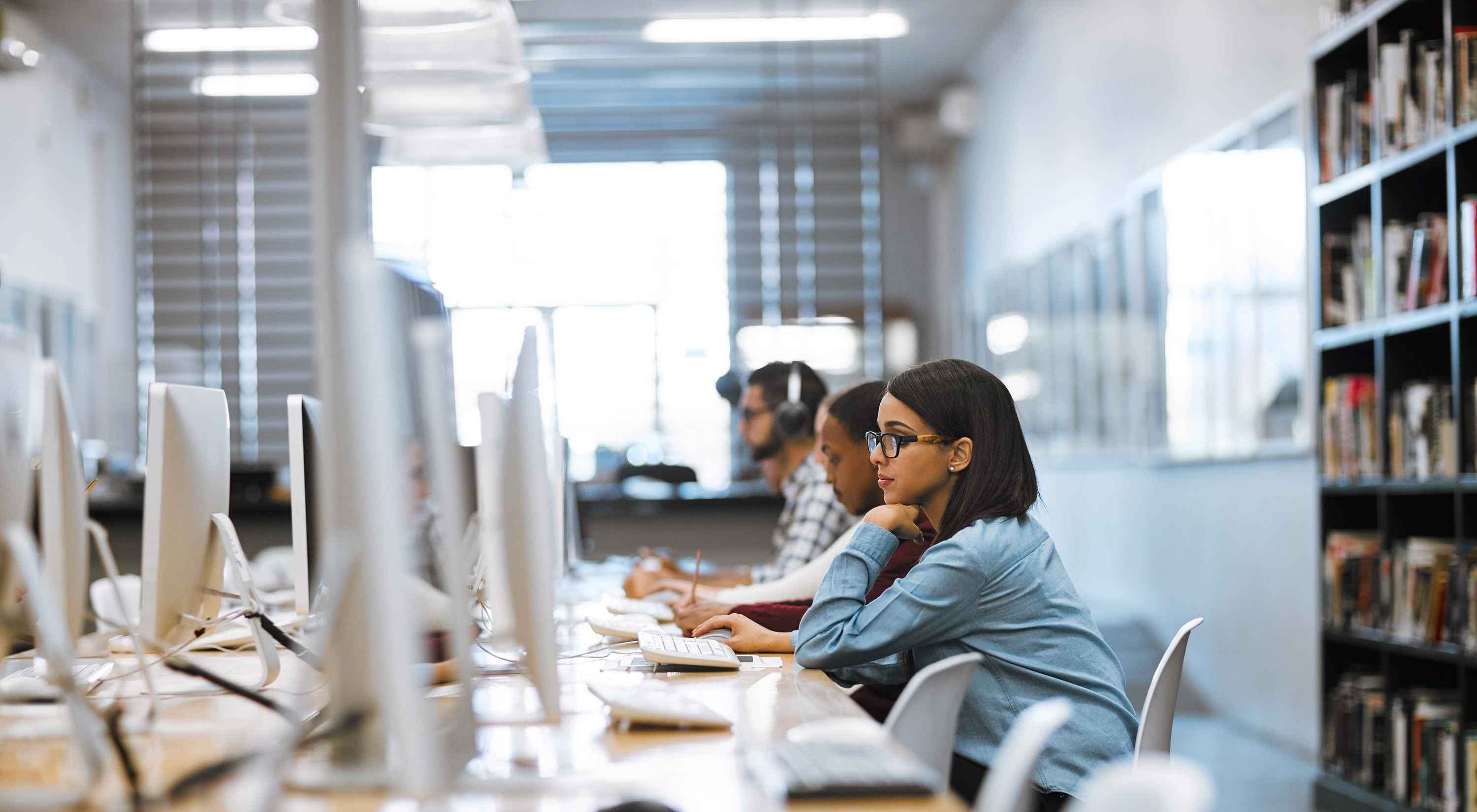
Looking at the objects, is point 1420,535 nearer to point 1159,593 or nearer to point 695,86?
point 1159,593

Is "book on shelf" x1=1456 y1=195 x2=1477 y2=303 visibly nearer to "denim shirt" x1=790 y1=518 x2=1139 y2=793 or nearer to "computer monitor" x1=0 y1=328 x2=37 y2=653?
"denim shirt" x1=790 y1=518 x2=1139 y2=793

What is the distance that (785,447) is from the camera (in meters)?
3.54

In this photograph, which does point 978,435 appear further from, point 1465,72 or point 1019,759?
point 1465,72

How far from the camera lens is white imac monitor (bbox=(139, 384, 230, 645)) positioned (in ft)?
5.54

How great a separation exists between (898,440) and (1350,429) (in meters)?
2.16

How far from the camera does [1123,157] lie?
613cm

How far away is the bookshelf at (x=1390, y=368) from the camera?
3098 millimetres

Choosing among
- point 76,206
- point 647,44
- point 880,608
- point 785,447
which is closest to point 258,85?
point 76,206

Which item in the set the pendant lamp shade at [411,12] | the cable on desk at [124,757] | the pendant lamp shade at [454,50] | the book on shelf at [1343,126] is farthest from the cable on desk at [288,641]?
the book on shelf at [1343,126]

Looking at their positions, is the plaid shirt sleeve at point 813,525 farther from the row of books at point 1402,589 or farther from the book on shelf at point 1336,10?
the book on shelf at point 1336,10

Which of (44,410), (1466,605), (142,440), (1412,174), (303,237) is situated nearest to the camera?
(44,410)

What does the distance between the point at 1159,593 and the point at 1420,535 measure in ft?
7.72

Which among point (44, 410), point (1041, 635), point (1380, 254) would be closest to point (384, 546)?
point (44, 410)

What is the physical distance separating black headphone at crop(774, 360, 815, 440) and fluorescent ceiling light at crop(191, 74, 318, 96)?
4746 mm
